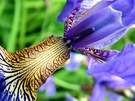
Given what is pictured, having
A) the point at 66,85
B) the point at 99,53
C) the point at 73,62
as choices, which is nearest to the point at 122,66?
the point at 99,53

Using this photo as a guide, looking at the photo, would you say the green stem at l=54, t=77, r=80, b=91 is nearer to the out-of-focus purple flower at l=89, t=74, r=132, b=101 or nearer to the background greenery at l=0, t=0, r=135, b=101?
the background greenery at l=0, t=0, r=135, b=101

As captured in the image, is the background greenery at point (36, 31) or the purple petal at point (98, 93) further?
the background greenery at point (36, 31)

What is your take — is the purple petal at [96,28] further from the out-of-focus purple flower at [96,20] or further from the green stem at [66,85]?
the green stem at [66,85]

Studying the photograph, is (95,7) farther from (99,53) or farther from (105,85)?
(105,85)

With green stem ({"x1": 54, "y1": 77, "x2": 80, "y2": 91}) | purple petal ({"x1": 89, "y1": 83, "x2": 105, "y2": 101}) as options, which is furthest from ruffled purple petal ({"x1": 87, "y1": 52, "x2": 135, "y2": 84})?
green stem ({"x1": 54, "y1": 77, "x2": 80, "y2": 91})

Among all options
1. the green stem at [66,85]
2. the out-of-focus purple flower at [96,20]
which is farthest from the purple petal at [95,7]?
the green stem at [66,85]

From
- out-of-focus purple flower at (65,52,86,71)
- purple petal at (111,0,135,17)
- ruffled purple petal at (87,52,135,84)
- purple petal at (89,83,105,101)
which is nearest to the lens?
ruffled purple petal at (87,52,135,84)
